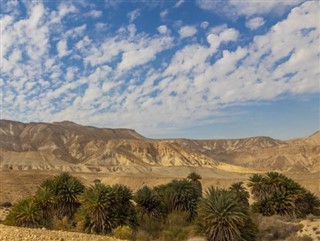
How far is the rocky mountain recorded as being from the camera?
12754cm

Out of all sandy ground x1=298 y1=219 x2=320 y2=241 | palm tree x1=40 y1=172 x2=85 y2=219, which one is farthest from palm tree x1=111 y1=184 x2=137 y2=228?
sandy ground x1=298 y1=219 x2=320 y2=241

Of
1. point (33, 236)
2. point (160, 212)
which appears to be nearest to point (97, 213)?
Result: point (160, 212)

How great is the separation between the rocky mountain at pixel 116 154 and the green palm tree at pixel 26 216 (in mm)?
90983

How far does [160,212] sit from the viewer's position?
31.4 meters

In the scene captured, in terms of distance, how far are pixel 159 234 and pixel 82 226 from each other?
5363 mm

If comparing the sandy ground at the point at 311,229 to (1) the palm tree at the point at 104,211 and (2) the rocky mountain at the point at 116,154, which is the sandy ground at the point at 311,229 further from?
(2) the rocky mountain at the point at 116,154

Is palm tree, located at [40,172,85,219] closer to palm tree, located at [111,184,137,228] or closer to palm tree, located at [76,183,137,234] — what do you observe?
palm tree, located at [76,183,137,234]

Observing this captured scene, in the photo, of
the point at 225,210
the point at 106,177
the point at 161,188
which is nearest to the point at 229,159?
the point at 106,177

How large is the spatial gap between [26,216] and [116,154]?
11939 centimetres

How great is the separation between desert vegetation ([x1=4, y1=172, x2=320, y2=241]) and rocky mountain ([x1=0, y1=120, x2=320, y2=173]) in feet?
283

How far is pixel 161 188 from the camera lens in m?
36.3

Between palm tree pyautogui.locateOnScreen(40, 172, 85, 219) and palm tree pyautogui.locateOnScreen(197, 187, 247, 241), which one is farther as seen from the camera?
palm tree pyautogui.locateOnScreen(40, 172, 85, 219)

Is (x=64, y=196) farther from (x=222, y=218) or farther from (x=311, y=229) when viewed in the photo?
(x=311, y=229)

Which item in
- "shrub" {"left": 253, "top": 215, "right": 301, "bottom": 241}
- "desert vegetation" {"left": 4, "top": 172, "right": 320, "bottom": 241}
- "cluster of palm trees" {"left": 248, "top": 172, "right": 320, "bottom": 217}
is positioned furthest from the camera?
"cluster of palm trees" {"left": 248, "top": 172, "right": 320, "bottom": 217}
